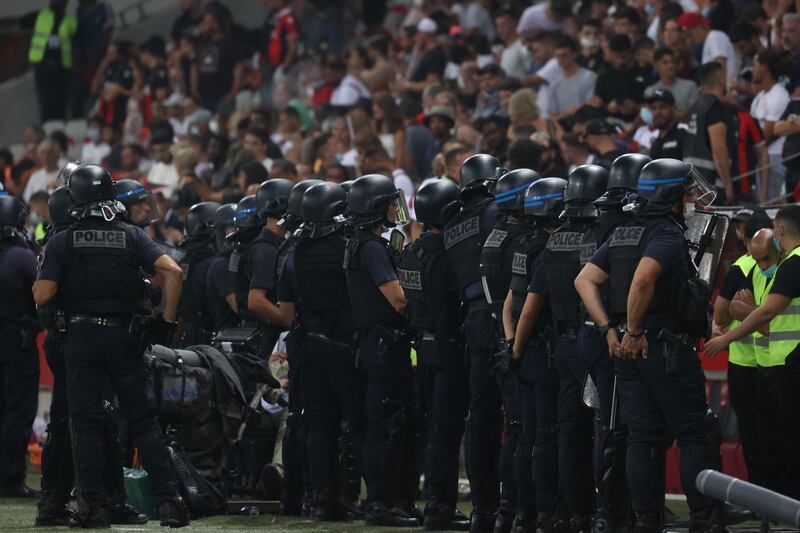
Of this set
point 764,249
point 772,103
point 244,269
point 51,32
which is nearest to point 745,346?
point 764,249

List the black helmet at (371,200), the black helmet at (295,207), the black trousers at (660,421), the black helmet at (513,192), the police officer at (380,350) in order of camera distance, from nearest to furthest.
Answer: the black trousers at (660,421) < the black helmet at (513,192) < the police officer at (380,350) < the black helmet at (371,200) < the black helmet at (295,207)

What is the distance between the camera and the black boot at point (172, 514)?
35.1 feet

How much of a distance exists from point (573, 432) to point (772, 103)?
5.75 metres

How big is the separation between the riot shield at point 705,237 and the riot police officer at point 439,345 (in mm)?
1625

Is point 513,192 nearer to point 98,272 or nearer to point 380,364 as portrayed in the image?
point 380,364

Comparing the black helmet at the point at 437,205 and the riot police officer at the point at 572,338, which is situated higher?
the black helmet at the point at 437,205

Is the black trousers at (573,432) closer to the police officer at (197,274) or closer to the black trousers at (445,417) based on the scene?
the black trousers at (445,417)

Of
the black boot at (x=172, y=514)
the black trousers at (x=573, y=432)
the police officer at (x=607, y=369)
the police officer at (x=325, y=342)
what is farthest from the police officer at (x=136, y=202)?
the police officer at (x=607, y=369)

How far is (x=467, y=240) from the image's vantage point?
1091 cm

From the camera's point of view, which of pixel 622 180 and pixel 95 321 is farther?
pixel 95 321

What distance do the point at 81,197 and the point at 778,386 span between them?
4773 millimetres

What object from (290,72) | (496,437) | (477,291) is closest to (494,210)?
(477,291)

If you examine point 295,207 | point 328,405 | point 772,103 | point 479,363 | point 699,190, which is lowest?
point 328,405

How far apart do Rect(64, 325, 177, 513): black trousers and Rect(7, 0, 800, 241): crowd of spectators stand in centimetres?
433
